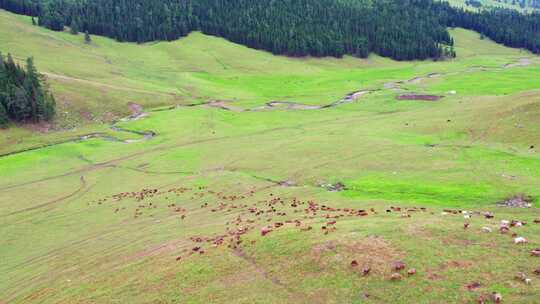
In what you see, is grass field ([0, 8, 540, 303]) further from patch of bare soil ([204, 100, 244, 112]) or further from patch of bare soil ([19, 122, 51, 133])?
patch of bare soil ([204, 100, 244, 112])

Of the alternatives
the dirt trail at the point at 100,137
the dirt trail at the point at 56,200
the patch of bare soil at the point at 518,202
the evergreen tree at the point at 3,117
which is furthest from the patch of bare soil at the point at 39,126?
the patch of bare soil at the point at 518,202

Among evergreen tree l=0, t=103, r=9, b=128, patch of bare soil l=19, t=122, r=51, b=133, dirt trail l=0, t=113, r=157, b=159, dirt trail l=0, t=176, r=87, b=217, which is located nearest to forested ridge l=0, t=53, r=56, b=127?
evergreen tree l=0, t=103, r=9, b=128

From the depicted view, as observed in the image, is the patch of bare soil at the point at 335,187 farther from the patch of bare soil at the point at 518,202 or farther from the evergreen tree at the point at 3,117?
the evergreen tree at the point at 3,117

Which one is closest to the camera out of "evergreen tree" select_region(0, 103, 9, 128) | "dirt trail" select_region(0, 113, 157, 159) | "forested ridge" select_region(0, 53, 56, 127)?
"dirt trail" select_region(0, 113, 157, 159)

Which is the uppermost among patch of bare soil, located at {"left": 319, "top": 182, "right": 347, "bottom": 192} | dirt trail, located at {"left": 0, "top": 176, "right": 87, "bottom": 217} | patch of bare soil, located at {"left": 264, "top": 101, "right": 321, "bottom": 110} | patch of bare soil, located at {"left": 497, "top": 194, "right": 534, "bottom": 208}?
patch of bare soil, located at {"left": 497, "top": 194, "right": 534, "bottom": 208}

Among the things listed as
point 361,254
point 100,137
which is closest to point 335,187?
point 361,254

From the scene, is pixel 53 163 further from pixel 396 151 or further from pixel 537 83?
pixel 537 83
